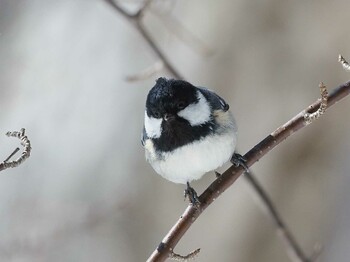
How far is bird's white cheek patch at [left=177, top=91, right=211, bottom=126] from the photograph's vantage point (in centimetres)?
136

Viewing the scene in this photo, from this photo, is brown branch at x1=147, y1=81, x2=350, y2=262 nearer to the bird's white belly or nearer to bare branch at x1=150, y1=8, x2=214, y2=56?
the bird's white belly

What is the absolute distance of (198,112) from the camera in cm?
139

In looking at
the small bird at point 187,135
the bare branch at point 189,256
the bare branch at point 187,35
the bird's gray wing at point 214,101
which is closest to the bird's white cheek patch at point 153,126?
the small bird at point 187,135

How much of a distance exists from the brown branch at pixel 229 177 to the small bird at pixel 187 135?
3 centimetres

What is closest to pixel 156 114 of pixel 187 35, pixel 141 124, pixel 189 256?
pixel 189 256

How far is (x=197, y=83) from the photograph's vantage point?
3012mm

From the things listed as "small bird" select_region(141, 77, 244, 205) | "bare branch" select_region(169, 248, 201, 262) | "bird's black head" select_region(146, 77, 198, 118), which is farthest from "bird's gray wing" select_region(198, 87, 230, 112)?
"bare branch" select_region(169, 248, 201, 262)

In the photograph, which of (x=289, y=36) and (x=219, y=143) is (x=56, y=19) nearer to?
(x=289, y=36)

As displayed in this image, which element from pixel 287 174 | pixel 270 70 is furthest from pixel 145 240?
pixel 270 70

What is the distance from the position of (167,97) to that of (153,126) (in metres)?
0.13

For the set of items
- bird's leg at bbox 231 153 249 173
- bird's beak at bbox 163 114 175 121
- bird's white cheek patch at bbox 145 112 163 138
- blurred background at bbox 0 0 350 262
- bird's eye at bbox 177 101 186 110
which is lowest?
bird's leg at bbox 231 153 249 173

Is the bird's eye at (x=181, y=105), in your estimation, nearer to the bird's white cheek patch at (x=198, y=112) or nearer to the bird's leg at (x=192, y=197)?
the bird's white cheek patch at (x=198, y=112)

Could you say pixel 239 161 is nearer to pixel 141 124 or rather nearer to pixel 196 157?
pixel 196 157

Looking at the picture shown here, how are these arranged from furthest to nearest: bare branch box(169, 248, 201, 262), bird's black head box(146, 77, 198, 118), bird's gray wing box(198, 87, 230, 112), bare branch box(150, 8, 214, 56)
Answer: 1. bare branch box(150, 8, 214, 56)
2. bird's gray wing box(198, 87, 230, 112)
3. bird's black head box(146, 77, 198, 118)
4. bare branch box(169, 248, 201, 262)
